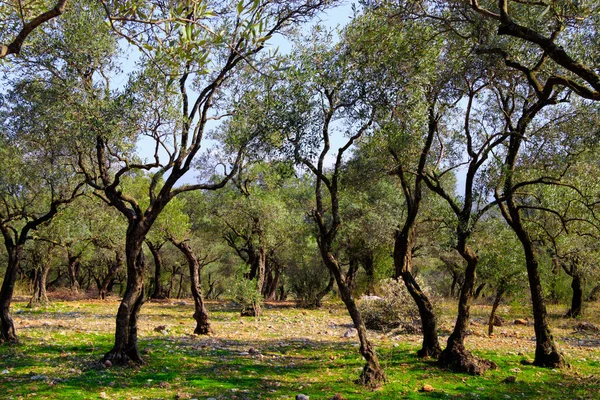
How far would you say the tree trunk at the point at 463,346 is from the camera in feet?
42.4

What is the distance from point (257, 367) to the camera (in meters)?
13.2

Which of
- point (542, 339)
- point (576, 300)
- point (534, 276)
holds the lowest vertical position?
point (542, 339)

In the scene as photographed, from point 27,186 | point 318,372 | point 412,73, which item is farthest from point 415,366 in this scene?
point 27,186

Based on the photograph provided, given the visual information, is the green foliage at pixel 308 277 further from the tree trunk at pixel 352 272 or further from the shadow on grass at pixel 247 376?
the shadow on grass at pixel 247 376

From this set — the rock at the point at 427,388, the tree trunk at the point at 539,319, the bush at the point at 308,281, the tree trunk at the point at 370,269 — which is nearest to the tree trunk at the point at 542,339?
the tree trunk at the point at 539,319

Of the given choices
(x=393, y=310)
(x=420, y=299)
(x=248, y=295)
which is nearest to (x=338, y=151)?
(x=420, y=299)

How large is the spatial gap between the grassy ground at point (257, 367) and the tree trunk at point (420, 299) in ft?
2.48

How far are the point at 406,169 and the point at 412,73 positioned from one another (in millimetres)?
2984

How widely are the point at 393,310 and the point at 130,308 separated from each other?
12365mm

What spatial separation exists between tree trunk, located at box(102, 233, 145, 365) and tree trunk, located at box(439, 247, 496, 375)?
8316 mm

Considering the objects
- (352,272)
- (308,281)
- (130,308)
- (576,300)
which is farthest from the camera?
(352,272)

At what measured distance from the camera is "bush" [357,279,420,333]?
20.8 metres

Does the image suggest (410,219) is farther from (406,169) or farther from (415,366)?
(415,366)

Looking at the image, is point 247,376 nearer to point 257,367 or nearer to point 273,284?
point 257,367
